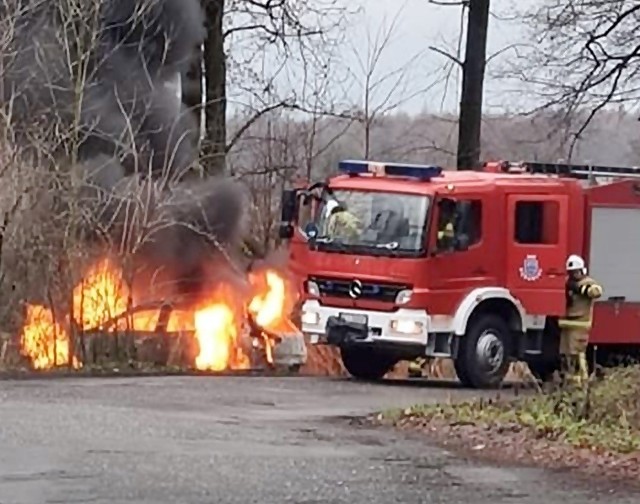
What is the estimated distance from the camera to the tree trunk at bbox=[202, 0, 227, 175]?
1162 inches

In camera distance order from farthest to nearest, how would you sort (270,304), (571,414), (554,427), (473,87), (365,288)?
(473,87)
(270,304)
(365,288)
(571,414)
(554,427)

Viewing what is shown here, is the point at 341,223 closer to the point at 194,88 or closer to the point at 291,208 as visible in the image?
the point at 291,208

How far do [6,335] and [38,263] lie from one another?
Result: 1.07m

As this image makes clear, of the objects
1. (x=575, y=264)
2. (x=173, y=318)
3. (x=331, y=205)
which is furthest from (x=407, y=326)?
(x=173, y=318)

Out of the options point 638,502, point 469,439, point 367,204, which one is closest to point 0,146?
point 367,204

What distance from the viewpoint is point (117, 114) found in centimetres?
2606

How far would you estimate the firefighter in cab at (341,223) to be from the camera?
20047 millimetres

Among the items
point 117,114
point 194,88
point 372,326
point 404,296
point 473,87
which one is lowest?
point 372,326

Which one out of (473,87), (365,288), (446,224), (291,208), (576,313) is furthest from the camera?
(473,87)

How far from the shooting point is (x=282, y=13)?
31344mm

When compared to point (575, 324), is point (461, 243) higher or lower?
higher

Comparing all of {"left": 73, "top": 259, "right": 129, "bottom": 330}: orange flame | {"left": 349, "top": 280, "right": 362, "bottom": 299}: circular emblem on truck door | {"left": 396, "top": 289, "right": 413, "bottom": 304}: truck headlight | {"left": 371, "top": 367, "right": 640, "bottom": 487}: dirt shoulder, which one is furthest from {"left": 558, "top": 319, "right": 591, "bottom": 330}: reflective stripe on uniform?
{"left": 73, "top": 259, "right": 129, "bottom": 330}: orange flame

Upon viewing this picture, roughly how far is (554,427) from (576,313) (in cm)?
638

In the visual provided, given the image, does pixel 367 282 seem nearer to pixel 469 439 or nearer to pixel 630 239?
pixel 630 239
